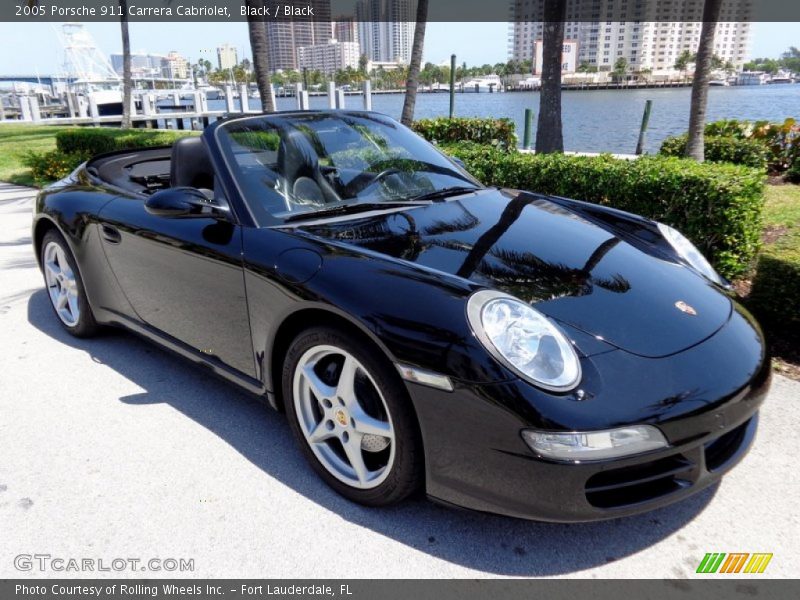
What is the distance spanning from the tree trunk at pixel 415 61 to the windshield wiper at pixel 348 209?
8.99 meters

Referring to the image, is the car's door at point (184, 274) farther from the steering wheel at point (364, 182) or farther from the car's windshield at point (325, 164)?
the steering wheel at point (364, 182)

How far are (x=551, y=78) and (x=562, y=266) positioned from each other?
7153mm

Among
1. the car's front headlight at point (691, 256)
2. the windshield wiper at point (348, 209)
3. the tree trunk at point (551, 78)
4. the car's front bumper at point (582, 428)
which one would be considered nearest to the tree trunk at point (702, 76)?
the tree trunk at point (551, 78)

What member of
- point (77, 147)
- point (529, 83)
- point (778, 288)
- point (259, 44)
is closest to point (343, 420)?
point (778, 288)

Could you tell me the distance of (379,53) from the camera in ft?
242

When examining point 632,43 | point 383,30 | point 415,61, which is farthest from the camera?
point 632,43

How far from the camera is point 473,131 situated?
1146 cm

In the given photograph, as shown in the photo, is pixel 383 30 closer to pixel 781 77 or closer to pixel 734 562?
pixel 734 562

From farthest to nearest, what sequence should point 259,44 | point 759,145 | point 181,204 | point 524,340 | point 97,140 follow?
1. point 97,140
2. point 259,44
3. point 759,145
4. point 181,204
5. point 524,340

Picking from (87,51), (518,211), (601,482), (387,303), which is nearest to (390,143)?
(518,211)

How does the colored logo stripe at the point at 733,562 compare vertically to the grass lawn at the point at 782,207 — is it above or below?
below

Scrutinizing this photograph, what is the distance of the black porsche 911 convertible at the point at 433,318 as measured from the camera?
1933 millimetres
